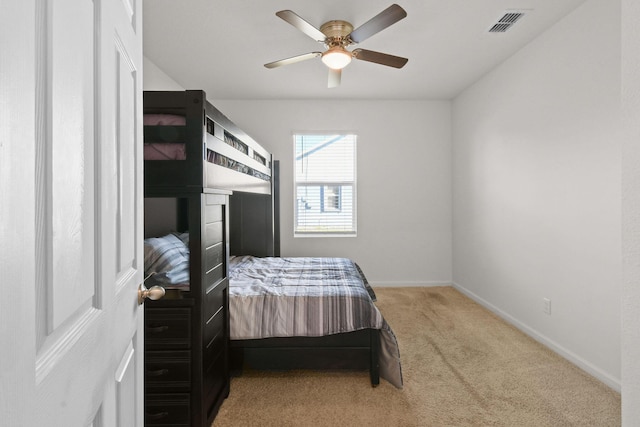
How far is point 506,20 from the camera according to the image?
2.74 meters

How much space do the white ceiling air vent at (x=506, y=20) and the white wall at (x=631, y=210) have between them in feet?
6.61

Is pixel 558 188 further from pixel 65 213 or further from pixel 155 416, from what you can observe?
pixel 65 213

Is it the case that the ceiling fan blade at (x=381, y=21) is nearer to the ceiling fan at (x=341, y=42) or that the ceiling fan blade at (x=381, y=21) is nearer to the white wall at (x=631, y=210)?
the ceiling fan at (x=341, y=42)

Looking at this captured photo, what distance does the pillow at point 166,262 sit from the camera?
1755 millimetres

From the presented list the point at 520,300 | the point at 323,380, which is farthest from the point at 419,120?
the point at 323,380

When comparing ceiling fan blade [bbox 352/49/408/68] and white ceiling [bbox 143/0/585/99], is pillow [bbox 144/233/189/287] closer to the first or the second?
white ceiling [bbox 143/0/585/99]

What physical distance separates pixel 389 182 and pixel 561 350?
2.76m

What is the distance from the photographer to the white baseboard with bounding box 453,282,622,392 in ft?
7.42

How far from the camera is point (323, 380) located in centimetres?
232

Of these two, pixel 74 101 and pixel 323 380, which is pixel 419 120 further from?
pixel 74 101

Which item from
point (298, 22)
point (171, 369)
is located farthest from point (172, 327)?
point (298, 22)

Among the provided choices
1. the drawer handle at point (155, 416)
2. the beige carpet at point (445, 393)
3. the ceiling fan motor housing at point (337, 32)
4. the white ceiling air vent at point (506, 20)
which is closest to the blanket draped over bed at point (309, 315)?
the beige carpet at point (445, 393)

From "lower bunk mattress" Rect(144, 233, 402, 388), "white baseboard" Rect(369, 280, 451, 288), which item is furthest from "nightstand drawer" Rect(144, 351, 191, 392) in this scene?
"white baseboard" Rect(369, 280, 451, 288)

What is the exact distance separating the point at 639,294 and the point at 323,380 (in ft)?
6.09
